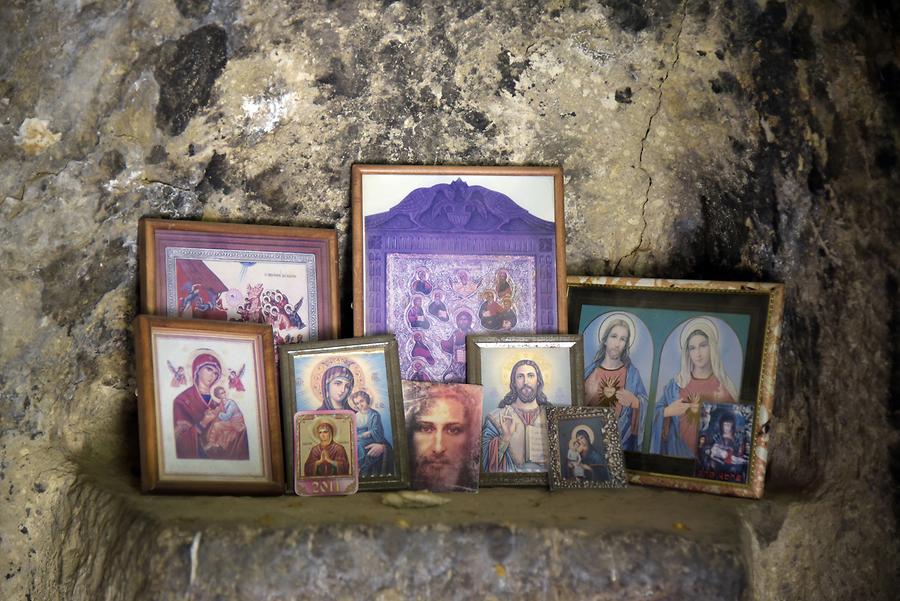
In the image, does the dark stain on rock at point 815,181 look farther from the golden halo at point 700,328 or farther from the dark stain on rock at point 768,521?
the dark stain on rock at point 768,521

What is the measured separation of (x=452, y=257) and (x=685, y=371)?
2.54 ft

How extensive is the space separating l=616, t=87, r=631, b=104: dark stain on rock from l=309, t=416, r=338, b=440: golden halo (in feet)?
4.28

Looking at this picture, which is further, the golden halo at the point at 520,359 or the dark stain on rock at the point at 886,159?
Answer: the golden halo at the point at 520,359

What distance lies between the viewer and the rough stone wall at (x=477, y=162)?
2771mm

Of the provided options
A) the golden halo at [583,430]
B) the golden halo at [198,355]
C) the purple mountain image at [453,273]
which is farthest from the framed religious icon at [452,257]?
the golden halo at [198,355]

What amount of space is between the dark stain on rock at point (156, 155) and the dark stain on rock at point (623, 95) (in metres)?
1.36

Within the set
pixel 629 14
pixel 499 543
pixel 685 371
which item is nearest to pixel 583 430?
pixel 685 371

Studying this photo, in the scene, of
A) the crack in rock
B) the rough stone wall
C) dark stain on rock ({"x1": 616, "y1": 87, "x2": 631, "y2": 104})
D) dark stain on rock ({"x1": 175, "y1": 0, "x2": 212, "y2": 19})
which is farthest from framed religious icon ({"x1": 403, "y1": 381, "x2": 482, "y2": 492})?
dark stain on rock ({"x1": 175, "y1": 0, "x2": 212, "y2": 19})

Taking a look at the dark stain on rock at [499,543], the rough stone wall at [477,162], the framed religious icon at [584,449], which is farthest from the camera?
the framed religious icon at [584,449]

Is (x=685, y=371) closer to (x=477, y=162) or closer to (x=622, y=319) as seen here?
(x=622, y=319)

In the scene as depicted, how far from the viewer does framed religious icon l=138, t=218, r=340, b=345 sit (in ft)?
9.63

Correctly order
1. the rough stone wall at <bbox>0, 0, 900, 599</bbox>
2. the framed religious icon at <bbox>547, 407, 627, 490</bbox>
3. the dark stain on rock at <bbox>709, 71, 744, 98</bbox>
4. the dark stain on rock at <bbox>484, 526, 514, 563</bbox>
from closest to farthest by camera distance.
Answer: the dark stain on rock at <bbox>484, 526, 514, 563</bbox>, the rough stone wall at <bbox>0, 0, 900, 599</bbox>, the framed religious icon at <bbox>547, 407, 627, 490</bbox>, the dark stain on rock at <bbox>709, 71, 744, 98</bbox>

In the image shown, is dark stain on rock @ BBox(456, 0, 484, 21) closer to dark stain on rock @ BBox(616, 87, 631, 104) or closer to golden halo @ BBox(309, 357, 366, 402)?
dark stain on rock @ BBox(616, 87, 631, 104)

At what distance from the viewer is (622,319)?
122 inches
